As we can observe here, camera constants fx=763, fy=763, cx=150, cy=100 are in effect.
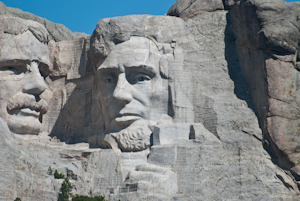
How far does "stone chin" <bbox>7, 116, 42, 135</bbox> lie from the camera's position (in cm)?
2012

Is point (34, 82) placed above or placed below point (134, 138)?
above

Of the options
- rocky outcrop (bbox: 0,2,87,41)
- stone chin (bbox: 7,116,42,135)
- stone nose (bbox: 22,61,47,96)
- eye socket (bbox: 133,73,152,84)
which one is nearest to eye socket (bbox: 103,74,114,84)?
eye socket (bbox: 133,73,152,84)

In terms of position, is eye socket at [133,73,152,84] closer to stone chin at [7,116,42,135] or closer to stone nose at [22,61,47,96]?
stone nose at [22,61,47,96]

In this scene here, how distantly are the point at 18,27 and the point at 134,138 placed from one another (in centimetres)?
458

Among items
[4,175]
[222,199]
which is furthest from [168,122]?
[4,175]

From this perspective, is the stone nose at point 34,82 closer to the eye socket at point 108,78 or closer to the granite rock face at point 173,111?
the granite rock face at point 173,111

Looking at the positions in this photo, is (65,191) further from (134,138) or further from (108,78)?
(108,78)

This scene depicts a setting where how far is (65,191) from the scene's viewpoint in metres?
16.8

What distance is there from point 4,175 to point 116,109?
4.34m

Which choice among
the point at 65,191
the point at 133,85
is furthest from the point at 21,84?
the point at 65,191

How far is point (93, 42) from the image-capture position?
20594 mm

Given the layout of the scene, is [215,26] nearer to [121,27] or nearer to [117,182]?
[121,27]

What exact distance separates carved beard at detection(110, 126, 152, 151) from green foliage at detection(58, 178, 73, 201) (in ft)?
8.50

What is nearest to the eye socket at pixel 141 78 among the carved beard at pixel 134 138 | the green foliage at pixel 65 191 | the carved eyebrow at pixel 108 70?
the carved eyebrow at pixel 108 70
